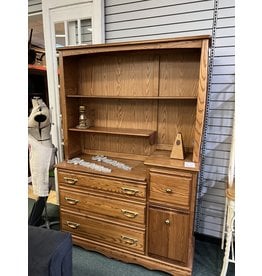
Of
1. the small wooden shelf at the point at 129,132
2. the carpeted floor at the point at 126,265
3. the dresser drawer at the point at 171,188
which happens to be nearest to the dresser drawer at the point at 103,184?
the dresser drawer at the point at 171,188

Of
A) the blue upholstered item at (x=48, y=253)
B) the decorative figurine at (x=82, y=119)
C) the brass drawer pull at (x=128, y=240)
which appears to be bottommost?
the brass drawer pull at (x=128, y=240)

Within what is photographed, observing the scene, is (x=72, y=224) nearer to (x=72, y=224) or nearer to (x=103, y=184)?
(x=72, y=224)

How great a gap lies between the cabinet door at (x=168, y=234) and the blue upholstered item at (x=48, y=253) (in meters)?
0.78

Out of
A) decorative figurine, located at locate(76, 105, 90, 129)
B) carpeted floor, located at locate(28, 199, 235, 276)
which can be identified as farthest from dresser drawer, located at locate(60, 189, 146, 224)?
decorative figurine, located at locate(76, 105, 90, 129)

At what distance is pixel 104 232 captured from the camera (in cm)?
211

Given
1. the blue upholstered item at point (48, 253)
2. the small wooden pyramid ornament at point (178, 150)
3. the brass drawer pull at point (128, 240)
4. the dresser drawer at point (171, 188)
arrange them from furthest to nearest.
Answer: the brass drawer pull at point (128, 240) < the small wooden pyramid ornament at point (178, 150) < the dresser drawer at point (171, 188) < the blue upholstered item at point (48, 253)

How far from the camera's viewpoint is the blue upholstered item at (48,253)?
1.16m

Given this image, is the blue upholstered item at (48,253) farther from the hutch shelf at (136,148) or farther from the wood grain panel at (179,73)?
the wood grain panel at (179,73)

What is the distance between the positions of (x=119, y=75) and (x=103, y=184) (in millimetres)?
1100

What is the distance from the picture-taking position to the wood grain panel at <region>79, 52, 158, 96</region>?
7.06 feet

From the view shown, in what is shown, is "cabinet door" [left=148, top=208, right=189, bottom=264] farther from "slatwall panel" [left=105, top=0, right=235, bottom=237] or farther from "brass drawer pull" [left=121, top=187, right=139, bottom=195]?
"slatwall panel" [left=105, top=0, right=235, bottom=237]

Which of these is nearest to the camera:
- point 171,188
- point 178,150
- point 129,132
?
point 171,188

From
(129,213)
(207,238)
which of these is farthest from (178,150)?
(207,238)
